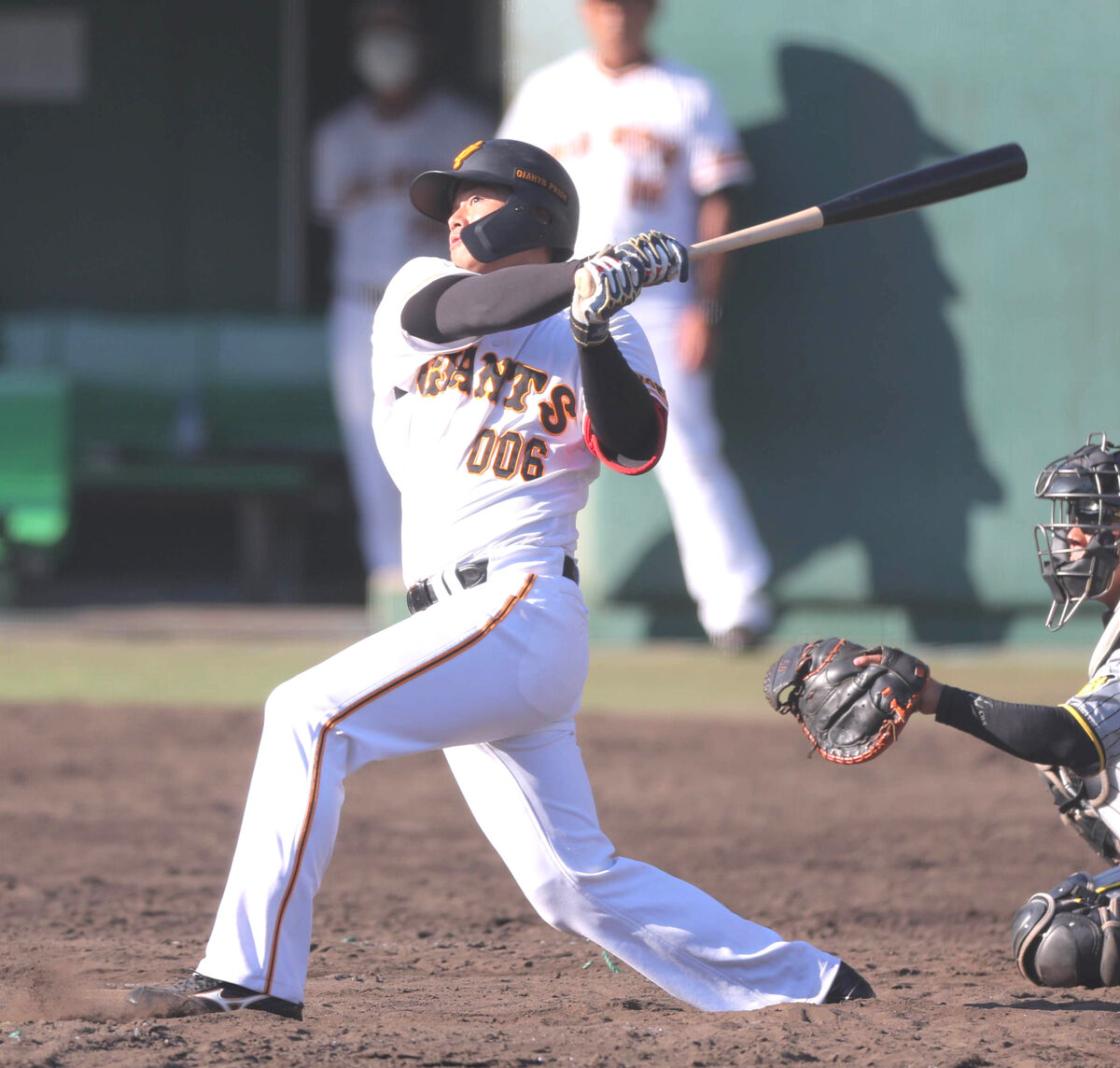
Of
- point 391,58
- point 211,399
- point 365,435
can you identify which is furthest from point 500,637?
point 211,399

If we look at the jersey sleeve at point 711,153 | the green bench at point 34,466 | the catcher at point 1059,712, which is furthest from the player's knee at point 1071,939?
the green bench at point 34,466

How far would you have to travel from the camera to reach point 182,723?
585cm

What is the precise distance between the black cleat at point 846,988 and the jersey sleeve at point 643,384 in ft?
2.97

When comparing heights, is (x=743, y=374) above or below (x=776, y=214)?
below

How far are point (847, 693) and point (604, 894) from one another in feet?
1.66

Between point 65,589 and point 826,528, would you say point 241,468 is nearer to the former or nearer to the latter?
point 65,589

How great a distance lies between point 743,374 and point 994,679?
65.1 inches

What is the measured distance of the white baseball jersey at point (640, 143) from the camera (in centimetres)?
643

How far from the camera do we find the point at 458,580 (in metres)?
2.70

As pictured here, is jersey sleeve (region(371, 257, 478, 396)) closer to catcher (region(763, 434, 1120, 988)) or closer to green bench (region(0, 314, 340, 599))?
catcher (region(763, 434, 1120, 988))

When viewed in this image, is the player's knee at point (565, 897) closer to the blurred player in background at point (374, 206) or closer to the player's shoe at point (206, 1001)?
the player's shoe at point (206, 1001)

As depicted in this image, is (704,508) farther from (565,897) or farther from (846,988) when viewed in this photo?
(565,897)

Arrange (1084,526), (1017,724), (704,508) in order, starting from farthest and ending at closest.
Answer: (704,508)
(1084,526)
(1017,724)

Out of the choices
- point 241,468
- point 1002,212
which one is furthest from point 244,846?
point 241,468
